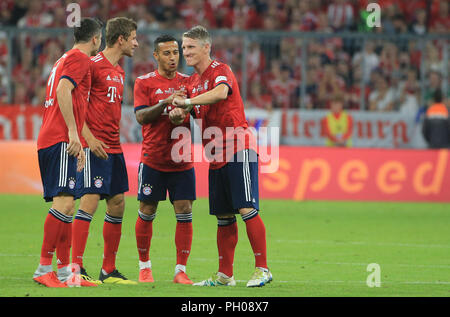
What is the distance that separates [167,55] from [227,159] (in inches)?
54.7

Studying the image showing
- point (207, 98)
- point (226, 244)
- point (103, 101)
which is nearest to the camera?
point (207, 98)

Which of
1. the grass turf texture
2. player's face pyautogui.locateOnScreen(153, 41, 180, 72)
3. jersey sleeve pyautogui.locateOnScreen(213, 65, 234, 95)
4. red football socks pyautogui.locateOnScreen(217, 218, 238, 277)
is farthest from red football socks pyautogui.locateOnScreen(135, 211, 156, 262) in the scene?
jersey sleeve pyautogui.locateOnScreen(213, 65, 234, 95)

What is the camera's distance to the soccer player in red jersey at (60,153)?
711 cm

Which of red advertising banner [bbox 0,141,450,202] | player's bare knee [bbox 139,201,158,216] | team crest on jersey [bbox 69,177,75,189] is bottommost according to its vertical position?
red advertising banner [bbox 0,141,450,202]

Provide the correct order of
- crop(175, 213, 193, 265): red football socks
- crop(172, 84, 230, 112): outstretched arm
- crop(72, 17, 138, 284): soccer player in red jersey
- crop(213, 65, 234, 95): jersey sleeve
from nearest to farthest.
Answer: crop(172, 84, 230, 112): outstretched arm → crop(213, 65, 234, 95): jersey sleeve → crop(72, 17, 138, 284): soccer player in red jersey → crop(175, 213, 193, 265): red football socks

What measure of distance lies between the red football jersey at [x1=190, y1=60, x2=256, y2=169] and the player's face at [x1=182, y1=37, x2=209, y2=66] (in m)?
0.14

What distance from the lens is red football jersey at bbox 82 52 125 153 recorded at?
808 centimetres

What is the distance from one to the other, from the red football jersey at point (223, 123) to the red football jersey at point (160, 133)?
0.62 meters

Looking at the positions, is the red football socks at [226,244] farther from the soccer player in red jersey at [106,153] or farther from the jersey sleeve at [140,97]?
the jersey sleeve at [140,97]

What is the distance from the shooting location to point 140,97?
Result: 8.27 m

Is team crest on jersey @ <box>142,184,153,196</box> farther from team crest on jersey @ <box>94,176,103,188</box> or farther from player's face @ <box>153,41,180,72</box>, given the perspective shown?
player's face @ <box>153,41,180,72</box>

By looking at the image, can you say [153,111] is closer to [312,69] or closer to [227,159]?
[227,159]

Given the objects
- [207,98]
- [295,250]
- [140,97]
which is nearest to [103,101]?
[140,97]
